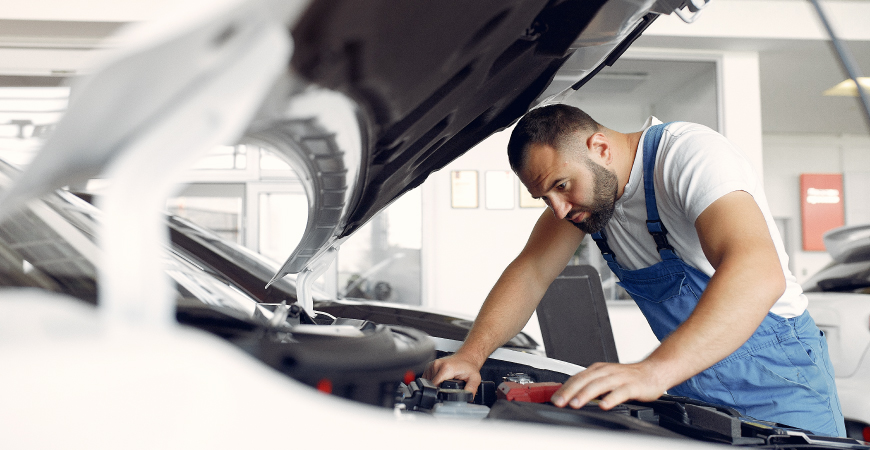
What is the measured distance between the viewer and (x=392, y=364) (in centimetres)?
72

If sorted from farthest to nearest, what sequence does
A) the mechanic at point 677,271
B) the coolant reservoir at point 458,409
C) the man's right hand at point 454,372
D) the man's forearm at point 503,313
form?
the man's forearm at point 503,313 < the man's right hand at point 454,372 < the mechanic at point 677,271 < the coolant reservoir at point 458,409

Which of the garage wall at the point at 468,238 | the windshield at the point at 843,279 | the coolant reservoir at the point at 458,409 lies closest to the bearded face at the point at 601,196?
the coolant reservoir at the point at 458,409

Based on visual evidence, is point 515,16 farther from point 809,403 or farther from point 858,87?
point 809,403

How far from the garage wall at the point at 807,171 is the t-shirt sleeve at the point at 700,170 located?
9.56m

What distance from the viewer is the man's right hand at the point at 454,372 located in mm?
1238

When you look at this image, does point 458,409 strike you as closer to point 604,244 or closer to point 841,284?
point 604,244

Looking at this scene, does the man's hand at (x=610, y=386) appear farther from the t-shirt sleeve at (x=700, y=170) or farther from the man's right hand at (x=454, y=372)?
the t-shirt sleeve at (x=700, y=170)

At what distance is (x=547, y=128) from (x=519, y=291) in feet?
1.63

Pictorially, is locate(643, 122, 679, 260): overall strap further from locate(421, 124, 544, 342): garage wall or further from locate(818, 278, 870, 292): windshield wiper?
locate(421, 124, 544, 342): garage wall

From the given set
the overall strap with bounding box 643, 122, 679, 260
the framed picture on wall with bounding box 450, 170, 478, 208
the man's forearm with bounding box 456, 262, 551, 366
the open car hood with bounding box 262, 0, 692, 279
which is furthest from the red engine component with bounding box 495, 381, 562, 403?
the framed picture on wall with bounding box 450, 170, 478, 208

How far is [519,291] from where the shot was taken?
5.84 ft

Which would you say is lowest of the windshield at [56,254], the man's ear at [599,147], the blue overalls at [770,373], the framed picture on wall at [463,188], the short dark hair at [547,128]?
the blue overalls at [770,373]

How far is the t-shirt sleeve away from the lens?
131 centimetres

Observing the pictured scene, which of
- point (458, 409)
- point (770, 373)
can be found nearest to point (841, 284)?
point (770, 373)
